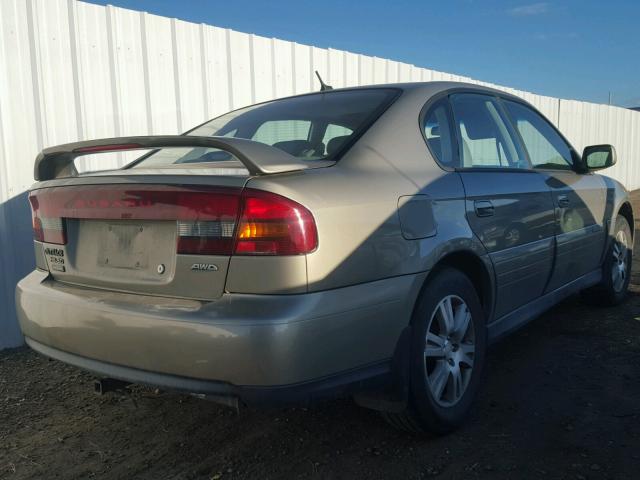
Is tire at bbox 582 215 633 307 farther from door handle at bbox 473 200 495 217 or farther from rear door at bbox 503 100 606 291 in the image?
door handle at bbox 473 200 495 217

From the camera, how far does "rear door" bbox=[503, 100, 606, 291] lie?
3.62 m

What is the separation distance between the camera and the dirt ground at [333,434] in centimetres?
242

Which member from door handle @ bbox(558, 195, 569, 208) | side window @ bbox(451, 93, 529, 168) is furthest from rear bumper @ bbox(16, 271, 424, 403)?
door handle @ bbox(558, 195, 569, 208)

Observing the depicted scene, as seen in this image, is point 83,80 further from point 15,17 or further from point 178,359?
point 178,359

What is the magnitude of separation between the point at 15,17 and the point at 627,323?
5.09 meters

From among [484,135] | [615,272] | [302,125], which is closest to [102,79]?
[302,125]

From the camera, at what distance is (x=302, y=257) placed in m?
1.95

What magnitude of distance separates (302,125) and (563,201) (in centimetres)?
182

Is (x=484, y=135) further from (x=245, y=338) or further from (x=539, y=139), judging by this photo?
(x=245, y=338)

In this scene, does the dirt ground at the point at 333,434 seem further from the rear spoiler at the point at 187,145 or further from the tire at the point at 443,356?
the rear spoiler at the point at 187,145

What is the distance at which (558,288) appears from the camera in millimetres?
3746

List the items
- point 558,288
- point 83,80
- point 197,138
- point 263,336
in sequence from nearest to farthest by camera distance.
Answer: point 263,336 < point 197,138 < point 558,288 < point 83,80

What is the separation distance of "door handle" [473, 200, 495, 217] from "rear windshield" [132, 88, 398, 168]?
66cm

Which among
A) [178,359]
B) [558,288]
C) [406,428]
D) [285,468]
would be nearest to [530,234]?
[558,288]
